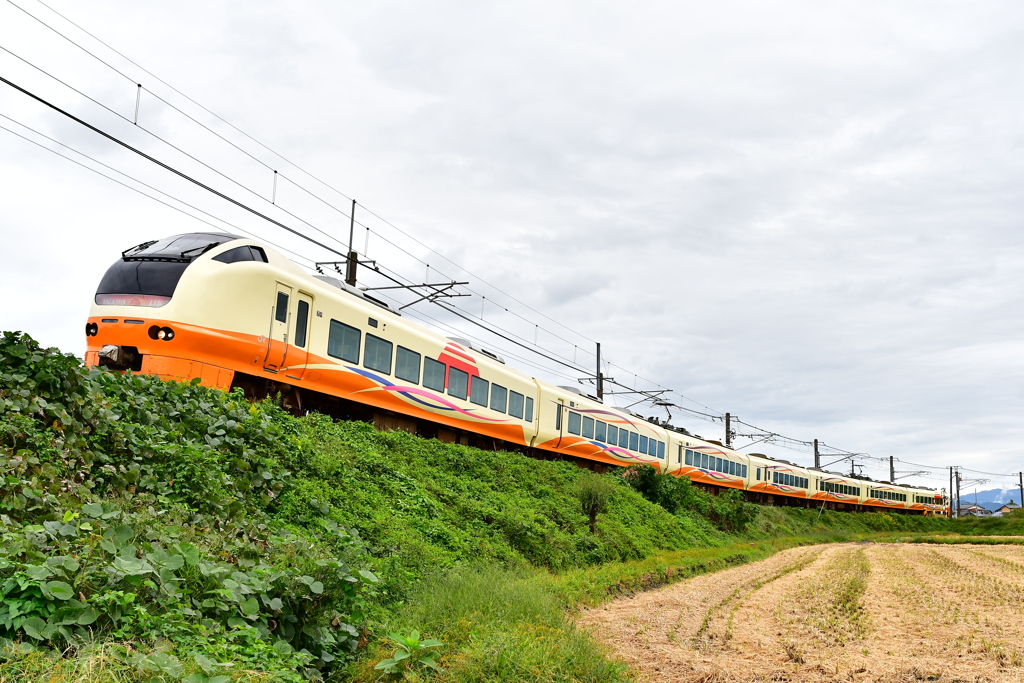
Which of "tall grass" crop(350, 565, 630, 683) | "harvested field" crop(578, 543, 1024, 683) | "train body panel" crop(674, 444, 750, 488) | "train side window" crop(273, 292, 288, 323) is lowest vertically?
"harvested field" crop(578, 543, 1024, 683)

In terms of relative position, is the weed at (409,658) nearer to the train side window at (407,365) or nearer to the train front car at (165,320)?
the train front car at (165,320)

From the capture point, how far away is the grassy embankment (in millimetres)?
4812

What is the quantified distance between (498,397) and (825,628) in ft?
45.4

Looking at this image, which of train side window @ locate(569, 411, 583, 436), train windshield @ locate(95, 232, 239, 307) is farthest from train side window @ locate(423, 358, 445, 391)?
train side window @ locate(569, 411, 583, 436)

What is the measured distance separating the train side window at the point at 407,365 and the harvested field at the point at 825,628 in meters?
7.27

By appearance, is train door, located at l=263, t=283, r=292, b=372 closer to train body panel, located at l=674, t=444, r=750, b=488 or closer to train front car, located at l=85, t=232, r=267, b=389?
train front car, located at l=85, t=232, r=267, b=389

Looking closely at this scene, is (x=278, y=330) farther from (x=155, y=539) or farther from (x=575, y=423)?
(x=575, y=423)

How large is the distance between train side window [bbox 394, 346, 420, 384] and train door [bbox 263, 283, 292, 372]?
3.66m

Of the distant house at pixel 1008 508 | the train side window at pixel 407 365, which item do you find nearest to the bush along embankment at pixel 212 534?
the train side window at pixel 407 365

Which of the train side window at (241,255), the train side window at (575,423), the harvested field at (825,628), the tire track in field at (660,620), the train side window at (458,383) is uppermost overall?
the train side window at (241,255)

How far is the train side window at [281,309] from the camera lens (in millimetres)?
13445

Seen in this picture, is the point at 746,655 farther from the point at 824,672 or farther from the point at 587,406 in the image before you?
the point at 587,406

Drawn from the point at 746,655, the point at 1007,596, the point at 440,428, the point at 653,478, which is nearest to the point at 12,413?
the point at 746,655

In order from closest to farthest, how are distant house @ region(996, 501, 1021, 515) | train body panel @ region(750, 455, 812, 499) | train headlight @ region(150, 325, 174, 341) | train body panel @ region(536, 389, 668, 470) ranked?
train headlight @ region(150, 325, 174, 341), train body panel @ region(536, 389, 668, 470), train body panel @ region(750, 455, 812, 499), distant house @ region(996, 501, 1021, 515)
